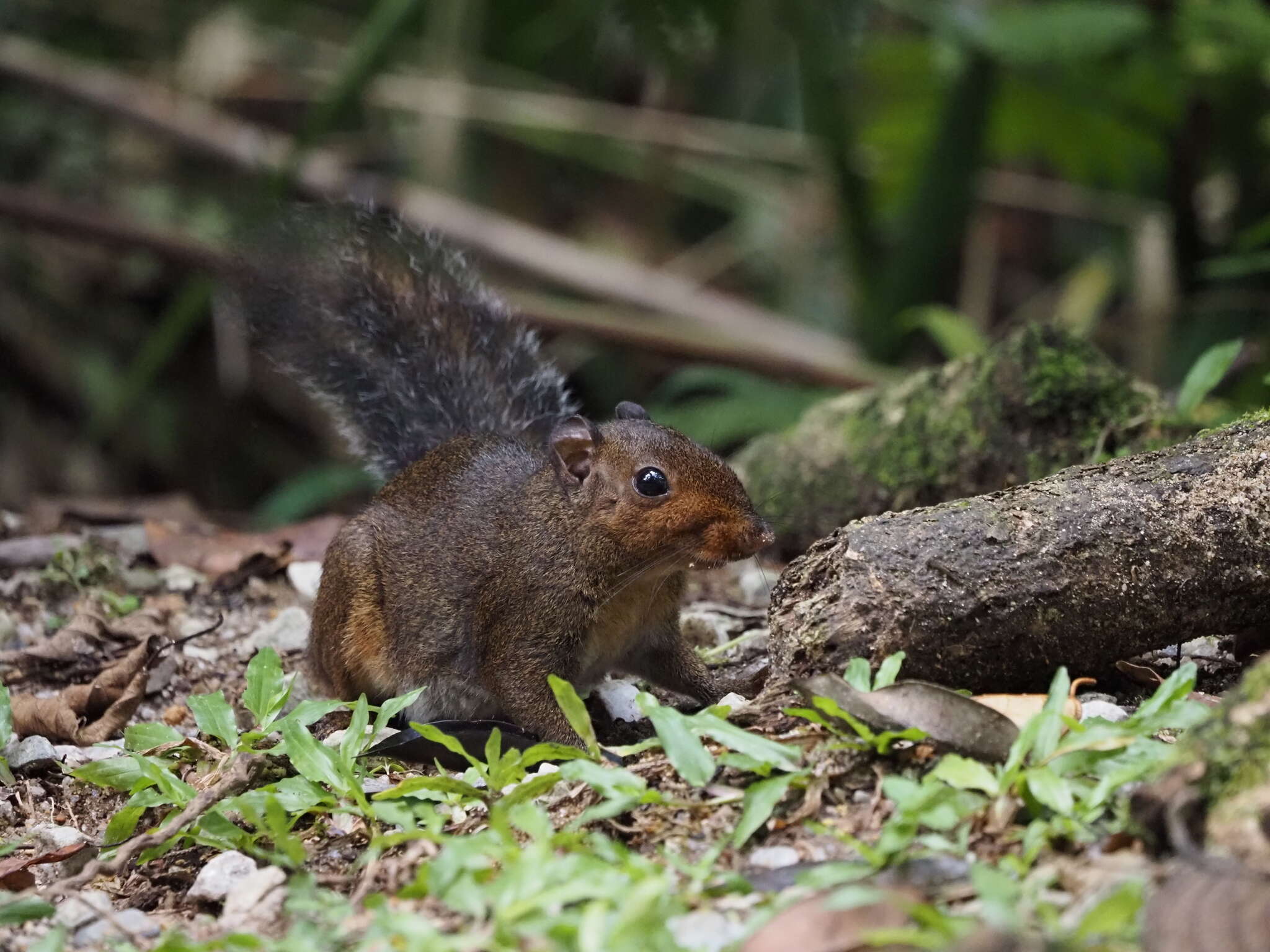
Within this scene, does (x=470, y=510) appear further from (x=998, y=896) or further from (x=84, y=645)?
(x=998, y=896)

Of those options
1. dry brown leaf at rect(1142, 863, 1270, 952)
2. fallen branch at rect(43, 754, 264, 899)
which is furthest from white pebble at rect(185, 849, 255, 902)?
dry brown leaf at rect(1142, 863, 1270, 952)

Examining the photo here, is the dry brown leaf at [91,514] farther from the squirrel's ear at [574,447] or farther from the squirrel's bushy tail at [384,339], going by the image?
the squirrel's ear at [574,447]

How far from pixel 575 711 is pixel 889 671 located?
66 cm

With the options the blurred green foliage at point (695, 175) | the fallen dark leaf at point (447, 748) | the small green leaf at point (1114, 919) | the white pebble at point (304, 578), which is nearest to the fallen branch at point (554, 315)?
the blurred green foliage at point (695, 175)

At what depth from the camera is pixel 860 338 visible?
26.6 ft

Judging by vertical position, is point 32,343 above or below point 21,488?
above

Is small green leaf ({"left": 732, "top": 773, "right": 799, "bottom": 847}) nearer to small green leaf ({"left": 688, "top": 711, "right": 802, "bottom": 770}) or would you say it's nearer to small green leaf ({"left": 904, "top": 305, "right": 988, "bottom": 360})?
small green leaf ({"left": 688, "top": 711, "right": 802, "bottom": 770})

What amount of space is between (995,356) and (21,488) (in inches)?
255

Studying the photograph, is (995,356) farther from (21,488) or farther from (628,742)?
(21,488)

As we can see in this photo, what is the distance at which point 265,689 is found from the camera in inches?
135

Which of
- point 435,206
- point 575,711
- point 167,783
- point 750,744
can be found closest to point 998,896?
point 750,744

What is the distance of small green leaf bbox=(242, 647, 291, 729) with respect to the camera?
338 centimetres

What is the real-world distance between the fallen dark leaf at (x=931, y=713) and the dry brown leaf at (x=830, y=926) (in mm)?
519

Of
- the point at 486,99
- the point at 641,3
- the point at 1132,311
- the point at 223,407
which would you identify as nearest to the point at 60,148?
the point at 223,407
